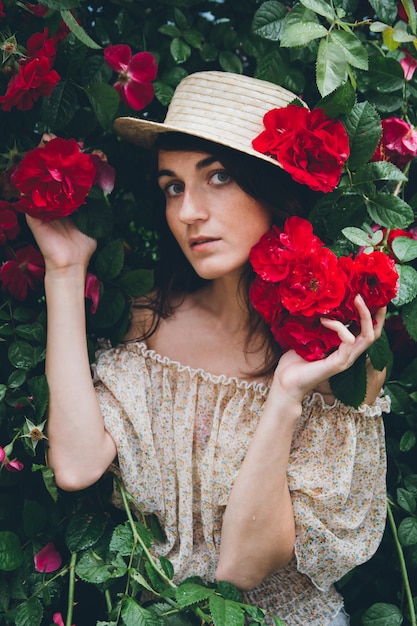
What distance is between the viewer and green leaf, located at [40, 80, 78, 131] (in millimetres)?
1451

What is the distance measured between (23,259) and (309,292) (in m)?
0.69

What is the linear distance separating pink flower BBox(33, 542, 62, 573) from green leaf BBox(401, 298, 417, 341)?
3.21 feet

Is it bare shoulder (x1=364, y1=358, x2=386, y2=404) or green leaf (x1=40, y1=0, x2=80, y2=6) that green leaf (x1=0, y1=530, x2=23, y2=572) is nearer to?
bare shoulder (x1=364, y1=358, x2=386, y2=404)

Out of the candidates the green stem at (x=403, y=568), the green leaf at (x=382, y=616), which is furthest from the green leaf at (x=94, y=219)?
the green leaf at (x=382, y=616)

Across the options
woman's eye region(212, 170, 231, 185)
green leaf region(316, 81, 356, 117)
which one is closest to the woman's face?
woman's eye region(212, 170, 231, 185)

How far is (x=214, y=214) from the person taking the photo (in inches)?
57.7

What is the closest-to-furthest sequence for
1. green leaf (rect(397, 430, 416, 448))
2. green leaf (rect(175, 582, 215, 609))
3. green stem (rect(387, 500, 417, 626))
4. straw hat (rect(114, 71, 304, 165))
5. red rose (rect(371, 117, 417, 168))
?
green leaf (rect(175, 582, 215, 609))
straw hat (rect(114, 71, 304, 165))
red rose (rect(371, 117, 417, 168))
green stem (rect(387, 500, 417, 626))
green leaf (rect(397, 430, 416, 448))

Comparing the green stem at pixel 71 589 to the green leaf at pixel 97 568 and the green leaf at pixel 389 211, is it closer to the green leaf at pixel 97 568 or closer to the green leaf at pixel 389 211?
the green leaf at pixel 97 568

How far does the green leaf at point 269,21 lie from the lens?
1497 mm

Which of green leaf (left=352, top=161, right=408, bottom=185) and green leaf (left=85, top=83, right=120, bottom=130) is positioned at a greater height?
green leaf (left=85, top=83, right=120, bottom=130)

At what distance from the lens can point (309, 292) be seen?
50.6 inches

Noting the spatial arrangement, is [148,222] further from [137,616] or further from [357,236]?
[137,616]

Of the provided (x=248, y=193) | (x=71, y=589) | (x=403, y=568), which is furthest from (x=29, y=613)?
(x=248, y=193)

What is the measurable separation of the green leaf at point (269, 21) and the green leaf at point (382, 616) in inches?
55.7
